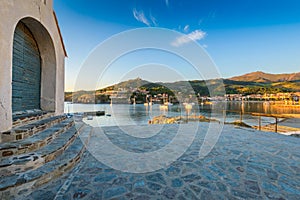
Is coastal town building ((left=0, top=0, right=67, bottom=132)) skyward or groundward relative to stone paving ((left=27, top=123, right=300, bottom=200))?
skyward

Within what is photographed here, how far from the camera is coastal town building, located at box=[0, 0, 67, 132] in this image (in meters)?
2.42

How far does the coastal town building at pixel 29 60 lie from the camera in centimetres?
242

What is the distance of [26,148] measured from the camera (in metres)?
2.15

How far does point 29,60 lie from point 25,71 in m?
0.39

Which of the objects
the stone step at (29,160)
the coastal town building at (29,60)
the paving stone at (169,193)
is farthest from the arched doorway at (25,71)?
the paving stone at (169,193)

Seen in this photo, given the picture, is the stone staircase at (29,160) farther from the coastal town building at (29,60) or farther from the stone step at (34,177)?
the coastal town building at (29,60)

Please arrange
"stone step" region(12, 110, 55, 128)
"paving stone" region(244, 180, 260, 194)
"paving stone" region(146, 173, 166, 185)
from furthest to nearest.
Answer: "stone step" region(12, 110, 55, 128) < "paving stone" region(146, 173, 166, 185) < "paving stone" region(244, 180, 260, 194)

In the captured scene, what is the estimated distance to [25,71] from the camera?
143 inches

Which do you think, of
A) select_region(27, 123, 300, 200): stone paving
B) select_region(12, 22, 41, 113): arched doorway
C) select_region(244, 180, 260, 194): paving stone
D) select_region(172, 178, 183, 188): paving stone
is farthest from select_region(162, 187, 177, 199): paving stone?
select_region(12, 22, 41, 113): arched doorway

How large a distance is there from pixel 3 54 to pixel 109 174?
2.57 meters

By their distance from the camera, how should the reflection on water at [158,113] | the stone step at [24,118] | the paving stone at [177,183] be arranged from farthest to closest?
the reflection on water at [158,113] < the stone step at [24,118] < the paving stone at [177,183]

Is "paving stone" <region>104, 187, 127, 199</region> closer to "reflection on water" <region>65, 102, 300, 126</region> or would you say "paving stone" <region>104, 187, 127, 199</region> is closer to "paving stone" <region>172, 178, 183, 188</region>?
"paving stone" <region>172, 178, 183, 188</region>

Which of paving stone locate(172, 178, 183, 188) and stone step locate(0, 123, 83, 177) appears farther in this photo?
paving stone locate(172, 178, 183, 188)

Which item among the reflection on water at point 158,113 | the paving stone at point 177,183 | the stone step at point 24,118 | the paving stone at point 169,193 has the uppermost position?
the stone step at point 24,118
